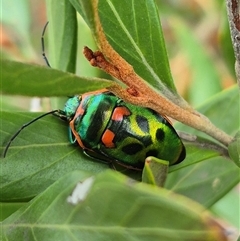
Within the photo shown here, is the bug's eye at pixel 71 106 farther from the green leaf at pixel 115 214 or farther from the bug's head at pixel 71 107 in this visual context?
the green leaf at pixel 115 214

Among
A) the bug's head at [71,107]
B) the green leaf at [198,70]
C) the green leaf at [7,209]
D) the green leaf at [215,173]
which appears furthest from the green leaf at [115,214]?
the green leaf at [198,70]

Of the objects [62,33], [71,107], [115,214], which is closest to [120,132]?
[71,107]

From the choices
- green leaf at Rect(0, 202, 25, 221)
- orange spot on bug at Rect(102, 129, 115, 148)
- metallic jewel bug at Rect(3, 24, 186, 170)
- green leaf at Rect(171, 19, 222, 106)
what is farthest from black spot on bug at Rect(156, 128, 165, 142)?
green leaf at Rect(171, 19, 222, 106)

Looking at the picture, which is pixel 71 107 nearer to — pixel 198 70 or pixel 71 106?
pixel 71 106

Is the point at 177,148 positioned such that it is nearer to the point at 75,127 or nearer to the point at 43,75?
the point at 75,127

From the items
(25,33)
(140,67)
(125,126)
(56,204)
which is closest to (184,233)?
(56,204)
